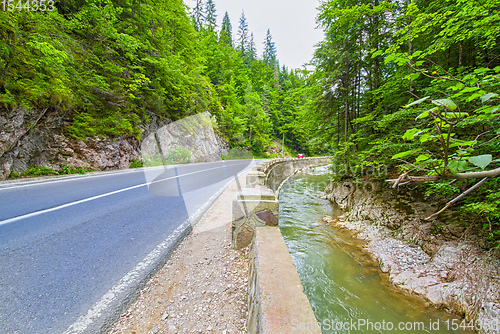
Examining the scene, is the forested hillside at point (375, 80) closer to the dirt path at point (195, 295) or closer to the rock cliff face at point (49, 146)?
the dirt path at point (195, 295)

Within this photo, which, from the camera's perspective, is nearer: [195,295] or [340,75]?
[195,295]

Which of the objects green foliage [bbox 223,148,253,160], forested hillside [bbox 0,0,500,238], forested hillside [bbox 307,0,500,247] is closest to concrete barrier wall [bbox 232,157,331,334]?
forested hillside [bbox 0,0,500,238]

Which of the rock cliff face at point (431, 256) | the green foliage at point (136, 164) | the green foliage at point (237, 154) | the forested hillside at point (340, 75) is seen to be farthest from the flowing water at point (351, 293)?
the green foliage at point (237, 154)

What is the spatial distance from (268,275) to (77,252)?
7.99 feet

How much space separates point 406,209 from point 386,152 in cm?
159

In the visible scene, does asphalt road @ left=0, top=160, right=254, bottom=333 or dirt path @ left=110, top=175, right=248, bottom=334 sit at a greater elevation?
asphalt road @ left=0, top=160, right=254, bottom=333

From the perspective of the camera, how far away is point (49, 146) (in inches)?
288

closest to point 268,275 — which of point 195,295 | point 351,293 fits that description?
point 195,295

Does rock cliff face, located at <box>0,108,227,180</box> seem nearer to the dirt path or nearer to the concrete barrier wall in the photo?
the dirt path

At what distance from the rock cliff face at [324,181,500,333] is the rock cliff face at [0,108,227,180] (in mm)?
10653

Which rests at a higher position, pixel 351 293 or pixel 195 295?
pixel 195 295

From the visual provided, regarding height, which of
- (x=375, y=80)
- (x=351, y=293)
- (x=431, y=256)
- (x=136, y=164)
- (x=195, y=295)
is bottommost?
(x=351, y=293)

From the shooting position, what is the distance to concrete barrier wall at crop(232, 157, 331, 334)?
1140 mm

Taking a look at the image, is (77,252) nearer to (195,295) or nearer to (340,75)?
(195,295)
